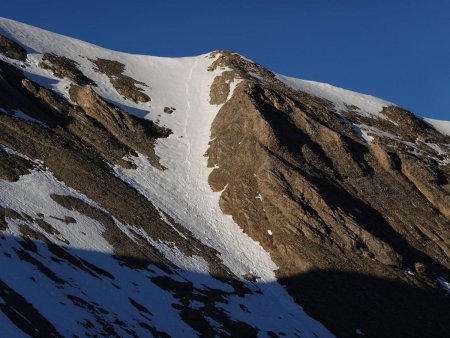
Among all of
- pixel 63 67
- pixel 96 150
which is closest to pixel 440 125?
pixel 63 67

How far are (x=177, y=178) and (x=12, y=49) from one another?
78.7 feet

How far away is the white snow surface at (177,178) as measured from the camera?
42.0 metres

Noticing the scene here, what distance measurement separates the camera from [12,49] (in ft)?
224

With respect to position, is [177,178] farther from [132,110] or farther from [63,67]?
[63,67]

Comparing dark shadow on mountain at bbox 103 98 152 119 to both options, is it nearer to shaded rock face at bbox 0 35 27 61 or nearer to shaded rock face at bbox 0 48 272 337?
shaded rock face at bbox 0 48 272 337

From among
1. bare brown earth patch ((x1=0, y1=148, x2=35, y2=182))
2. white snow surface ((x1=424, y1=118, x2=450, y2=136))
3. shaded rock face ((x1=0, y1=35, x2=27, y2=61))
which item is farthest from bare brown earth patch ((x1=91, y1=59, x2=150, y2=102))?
white snow surface ((x1=424, y1=118, x2=450, y2=136))

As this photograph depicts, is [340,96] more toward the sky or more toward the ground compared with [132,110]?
more toward the sky

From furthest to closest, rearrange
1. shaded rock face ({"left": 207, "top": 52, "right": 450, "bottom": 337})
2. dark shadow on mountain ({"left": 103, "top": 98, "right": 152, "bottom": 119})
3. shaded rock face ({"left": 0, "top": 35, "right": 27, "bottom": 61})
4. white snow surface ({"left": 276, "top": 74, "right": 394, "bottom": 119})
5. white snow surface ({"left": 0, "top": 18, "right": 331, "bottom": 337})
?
white snow surface ({"left": 276, "top": 74, "right": 394, "bottom": 119}) → shaded rock face ({"left": 0, "top": 35, "right": 27, "bottom": 61}) → dark shadow on mountain ({"left": 103, "top": 98, "right": 152, "bottom": 119}) → shaded rock face ({"left": 207, "top": 52, "right": 450, "bottom": 337}) → white snow surface ({"left": 0, "top": 18, "right": 331, "bottom": 337})

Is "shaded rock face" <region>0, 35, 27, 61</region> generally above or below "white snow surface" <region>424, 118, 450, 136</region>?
below

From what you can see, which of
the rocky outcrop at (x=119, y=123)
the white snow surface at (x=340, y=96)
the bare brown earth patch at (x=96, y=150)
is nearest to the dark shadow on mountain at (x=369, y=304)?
the bare brown earth patch at (x=96, y=150)

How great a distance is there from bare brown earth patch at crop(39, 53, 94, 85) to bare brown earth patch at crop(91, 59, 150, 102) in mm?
3076

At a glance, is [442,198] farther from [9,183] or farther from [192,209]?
[9,183]

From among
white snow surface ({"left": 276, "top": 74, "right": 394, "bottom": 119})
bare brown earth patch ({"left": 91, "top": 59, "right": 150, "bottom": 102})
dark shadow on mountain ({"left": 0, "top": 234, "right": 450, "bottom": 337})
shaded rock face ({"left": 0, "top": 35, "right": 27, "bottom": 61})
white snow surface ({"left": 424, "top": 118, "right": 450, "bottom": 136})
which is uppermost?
white snow surface ({"left": 424, "top": 118, "right": 450, "bottom": 136})

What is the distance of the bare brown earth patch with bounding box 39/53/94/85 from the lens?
221 feet
